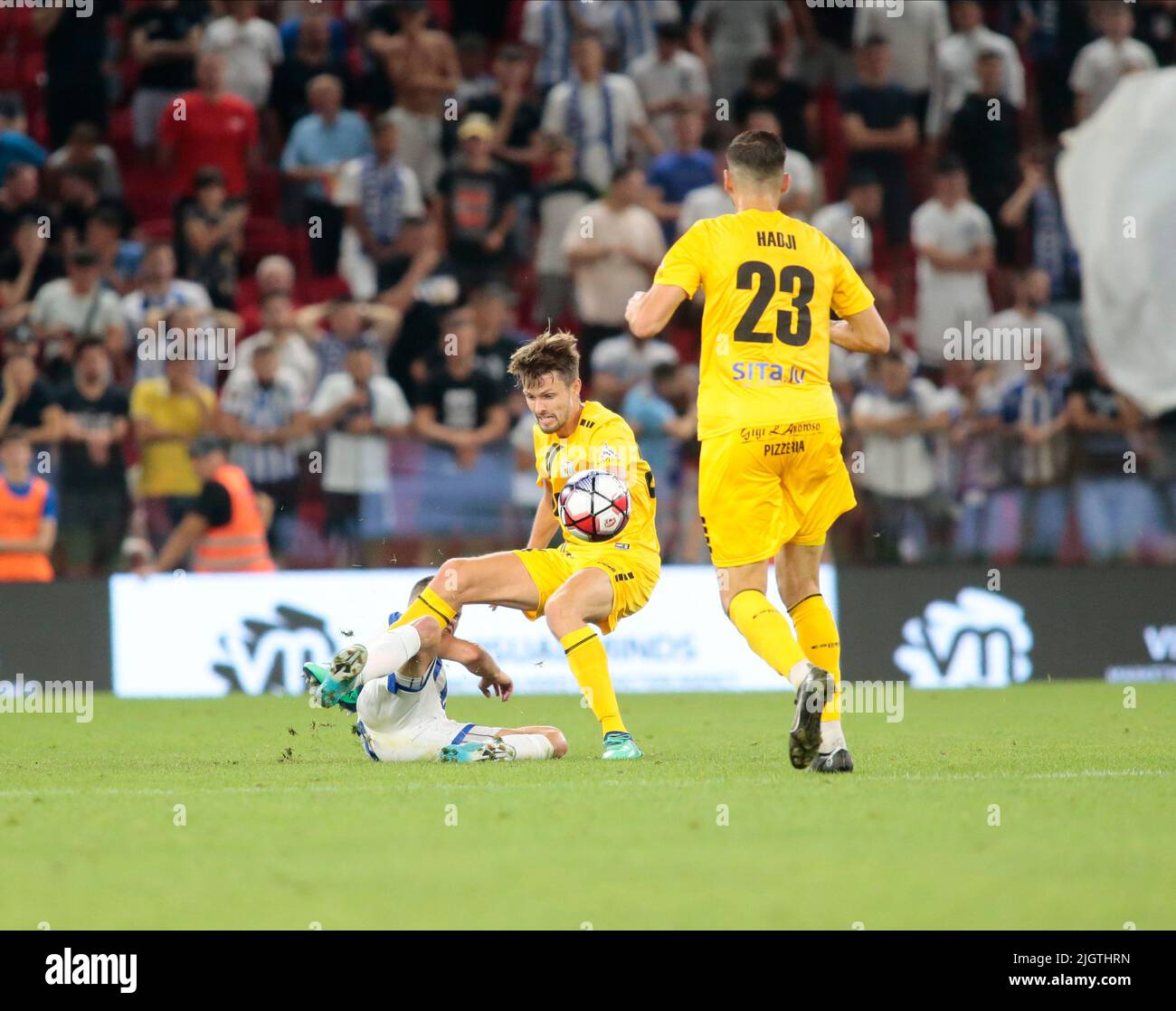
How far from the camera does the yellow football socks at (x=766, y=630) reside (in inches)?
284

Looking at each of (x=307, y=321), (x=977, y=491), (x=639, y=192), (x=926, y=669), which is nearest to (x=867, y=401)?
(x=977, y=491)

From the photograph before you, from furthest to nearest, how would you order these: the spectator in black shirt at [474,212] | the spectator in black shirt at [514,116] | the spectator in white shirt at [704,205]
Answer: the spectator in black shirt at [514,116]
the spectator in black shirt at [474,212]
the spectator in white shirt at [704,205]

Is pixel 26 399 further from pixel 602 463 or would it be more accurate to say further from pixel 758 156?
pixel 758 156

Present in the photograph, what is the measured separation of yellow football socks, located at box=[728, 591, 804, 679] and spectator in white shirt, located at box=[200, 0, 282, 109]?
448 inches

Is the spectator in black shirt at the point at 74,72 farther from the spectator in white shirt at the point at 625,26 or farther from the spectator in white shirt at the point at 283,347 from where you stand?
the spectator in white shirt at the point at 625,26

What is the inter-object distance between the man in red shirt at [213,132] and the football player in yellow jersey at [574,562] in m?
9.29

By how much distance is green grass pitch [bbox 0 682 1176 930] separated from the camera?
16.0 feet

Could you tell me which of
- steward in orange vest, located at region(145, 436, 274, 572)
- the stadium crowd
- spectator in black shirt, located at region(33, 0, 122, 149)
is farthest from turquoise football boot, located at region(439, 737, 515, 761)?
spectator in black shirt, located at region(33, 0, 122, 149)

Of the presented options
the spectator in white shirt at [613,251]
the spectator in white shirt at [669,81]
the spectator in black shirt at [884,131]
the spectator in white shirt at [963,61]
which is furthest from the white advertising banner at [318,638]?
the spectator in white shirt at [963,61]

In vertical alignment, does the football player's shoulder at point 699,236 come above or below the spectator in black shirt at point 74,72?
below

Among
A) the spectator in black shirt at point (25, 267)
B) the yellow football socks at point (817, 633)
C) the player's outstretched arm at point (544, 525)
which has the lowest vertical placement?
the yellow football socks at point (817, 633)

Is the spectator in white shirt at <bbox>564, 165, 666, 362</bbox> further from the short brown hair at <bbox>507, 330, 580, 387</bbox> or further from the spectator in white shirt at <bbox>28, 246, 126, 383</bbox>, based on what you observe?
the short brown hair at <bbox>507, 330, 580, 387</bbox>

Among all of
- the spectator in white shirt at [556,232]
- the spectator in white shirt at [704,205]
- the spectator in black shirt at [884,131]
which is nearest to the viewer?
the spectator in white shirt at [704,205]

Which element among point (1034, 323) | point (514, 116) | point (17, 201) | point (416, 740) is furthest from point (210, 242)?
point (416, 740)
